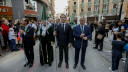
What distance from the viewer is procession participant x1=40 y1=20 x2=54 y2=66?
331 centimetres

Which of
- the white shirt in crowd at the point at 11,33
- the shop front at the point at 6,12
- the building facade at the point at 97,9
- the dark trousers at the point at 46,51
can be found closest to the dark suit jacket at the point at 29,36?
the dark trousers at the point at 46,51

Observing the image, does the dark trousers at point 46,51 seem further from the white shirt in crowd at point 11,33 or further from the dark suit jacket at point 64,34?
the white shirt in crowd at point 11,33

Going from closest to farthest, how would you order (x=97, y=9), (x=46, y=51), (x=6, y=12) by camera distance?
(x=46, y=51) → (x=6, y=12) → (x=97, y=9)

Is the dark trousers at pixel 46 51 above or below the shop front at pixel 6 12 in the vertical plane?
below

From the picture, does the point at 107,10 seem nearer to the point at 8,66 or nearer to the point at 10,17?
the point at 10,17

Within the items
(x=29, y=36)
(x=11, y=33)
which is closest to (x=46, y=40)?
(x=29, y=36)

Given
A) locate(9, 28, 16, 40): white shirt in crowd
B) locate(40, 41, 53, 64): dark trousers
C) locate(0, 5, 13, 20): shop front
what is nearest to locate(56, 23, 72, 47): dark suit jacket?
locate(40, 41, 53, 64): dark trousers

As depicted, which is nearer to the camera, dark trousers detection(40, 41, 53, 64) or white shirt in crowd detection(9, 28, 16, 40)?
dark trousers detection(40, 41, 53, 64)

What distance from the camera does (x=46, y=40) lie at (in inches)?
135

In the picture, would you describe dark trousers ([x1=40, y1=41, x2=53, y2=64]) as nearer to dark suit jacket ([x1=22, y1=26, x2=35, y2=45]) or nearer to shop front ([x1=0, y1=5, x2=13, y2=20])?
dark suit jacket ([x1=22, y1=26, x2=35, y2=45])

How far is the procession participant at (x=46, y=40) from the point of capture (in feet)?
10.9

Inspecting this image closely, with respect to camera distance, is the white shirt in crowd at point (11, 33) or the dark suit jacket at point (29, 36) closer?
the dark suit jacket at point (29, 36)

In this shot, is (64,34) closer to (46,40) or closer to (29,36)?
(46,40)

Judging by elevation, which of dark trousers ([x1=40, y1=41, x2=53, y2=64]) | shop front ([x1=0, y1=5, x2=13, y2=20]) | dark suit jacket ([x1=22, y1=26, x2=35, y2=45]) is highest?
shop front ([x1=0, y1=5, x2=13, y2=20])
